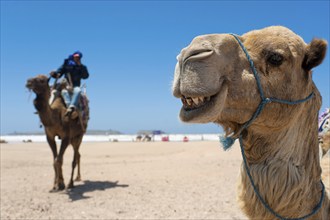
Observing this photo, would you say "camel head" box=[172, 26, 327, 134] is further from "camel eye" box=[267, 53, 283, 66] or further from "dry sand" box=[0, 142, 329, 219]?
"dry sand" box=[0, 142, 329, 219]

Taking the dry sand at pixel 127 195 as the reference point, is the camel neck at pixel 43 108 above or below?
above

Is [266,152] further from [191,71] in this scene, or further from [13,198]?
[13,198]

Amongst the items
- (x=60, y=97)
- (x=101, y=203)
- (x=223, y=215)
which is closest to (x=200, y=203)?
(x=223, y=215)

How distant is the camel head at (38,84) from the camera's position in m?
7.09

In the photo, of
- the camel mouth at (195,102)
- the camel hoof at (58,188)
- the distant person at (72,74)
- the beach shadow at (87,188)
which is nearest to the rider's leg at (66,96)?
the distant person at (72,74)

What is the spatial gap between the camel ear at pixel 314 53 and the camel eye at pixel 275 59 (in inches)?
6.9

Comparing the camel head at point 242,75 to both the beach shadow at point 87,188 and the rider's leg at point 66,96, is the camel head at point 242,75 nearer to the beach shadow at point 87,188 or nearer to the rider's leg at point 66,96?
the beach shadow at point 87,188

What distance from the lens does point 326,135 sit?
311 centimetres

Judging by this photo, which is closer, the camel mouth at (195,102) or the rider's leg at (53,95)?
the camel mouth at (195,102)

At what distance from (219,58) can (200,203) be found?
4.82 metres

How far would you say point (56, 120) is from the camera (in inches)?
297

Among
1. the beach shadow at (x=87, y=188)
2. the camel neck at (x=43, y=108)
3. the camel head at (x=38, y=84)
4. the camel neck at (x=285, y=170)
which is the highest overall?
the camel head at (x=38, y=84)

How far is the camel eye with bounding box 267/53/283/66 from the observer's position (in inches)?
72.6

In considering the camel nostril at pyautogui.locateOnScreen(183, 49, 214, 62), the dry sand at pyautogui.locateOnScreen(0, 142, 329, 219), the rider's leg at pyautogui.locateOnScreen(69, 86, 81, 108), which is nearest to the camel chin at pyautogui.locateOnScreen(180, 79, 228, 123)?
the camel nostril at pyautogui.locateOnScreen(183, 49, 214, 62)
